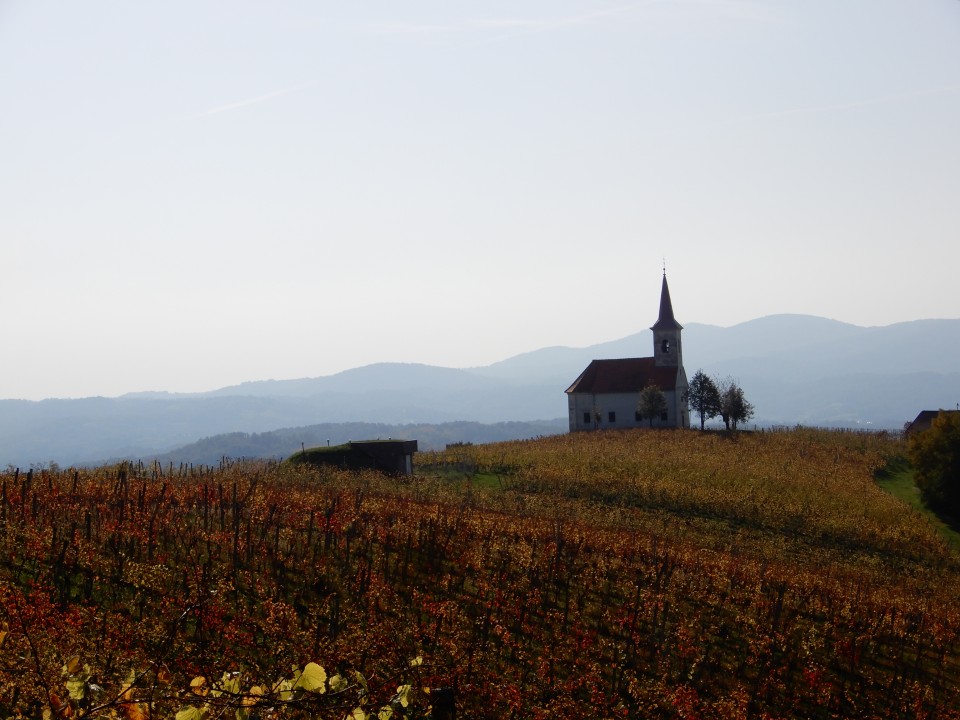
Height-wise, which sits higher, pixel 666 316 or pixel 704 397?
pixel 666 316

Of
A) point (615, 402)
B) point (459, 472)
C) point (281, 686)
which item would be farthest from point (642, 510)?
point (615, 402)

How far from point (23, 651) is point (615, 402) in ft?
244

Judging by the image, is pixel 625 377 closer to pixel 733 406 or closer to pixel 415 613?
pixel 733 406

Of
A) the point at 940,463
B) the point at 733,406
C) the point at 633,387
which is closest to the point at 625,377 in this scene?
the point at 633,387

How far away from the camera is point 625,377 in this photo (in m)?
83.1

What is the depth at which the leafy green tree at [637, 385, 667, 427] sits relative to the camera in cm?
7694

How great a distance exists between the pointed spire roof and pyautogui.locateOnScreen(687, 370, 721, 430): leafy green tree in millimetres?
6436

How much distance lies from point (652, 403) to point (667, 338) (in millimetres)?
10122

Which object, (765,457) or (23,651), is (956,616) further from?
(765,457)

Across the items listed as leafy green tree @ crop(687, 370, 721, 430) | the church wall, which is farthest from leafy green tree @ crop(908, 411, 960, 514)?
the church wall

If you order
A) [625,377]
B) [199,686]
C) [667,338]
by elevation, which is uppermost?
[667,338]

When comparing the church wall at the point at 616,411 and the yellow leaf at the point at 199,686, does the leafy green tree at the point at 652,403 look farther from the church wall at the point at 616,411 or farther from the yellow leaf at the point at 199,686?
the yellow leaf at the point at 199,686

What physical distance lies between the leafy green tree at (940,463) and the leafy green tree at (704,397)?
25680 mm

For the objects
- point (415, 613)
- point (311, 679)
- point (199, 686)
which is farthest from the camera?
point (415, 613)
